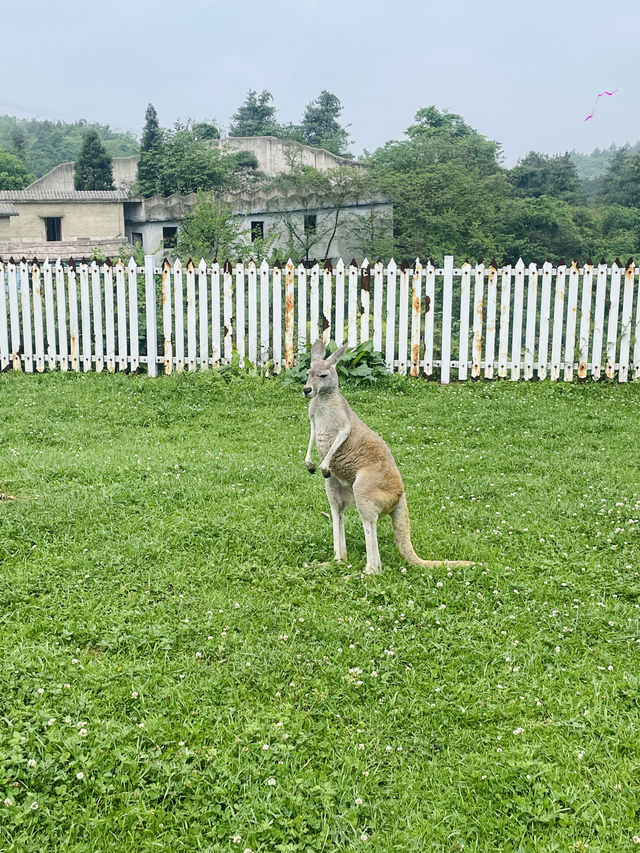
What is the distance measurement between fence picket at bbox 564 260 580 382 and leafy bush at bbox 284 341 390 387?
2667 mm

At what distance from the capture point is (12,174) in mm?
52812

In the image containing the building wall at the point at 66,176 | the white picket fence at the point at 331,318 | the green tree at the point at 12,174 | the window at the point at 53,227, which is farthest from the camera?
the green tree at the point at 12,174

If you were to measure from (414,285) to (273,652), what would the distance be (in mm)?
8337

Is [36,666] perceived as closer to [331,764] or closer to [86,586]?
[86,586]

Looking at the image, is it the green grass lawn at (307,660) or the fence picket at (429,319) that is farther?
the fence picket at (429,319)

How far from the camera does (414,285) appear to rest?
38.3 feet

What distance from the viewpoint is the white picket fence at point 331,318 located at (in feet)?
37.9

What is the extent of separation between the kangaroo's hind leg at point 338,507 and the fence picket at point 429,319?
6.62 m

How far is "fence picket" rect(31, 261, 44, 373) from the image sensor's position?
12.6 m

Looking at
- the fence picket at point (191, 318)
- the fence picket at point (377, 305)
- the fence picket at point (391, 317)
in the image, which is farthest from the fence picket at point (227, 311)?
the fence picket at point (391, 317)

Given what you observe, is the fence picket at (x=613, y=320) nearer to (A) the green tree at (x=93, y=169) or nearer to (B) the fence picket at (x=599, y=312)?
(B) the fence picket at (x=599, y=312)

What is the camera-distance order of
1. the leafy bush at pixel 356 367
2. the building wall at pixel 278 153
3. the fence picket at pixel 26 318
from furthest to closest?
the building wall at pixel 278 153, the fence picket at pixel 26 318, the leafy bush at pixel 356 367

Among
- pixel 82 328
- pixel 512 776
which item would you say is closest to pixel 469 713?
pixel 512 776

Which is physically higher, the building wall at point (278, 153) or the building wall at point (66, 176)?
the building wall at point (278, 153)
